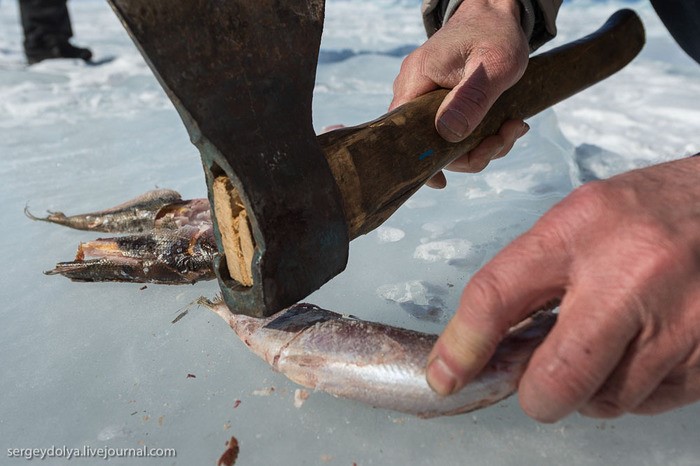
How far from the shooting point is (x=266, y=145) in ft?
3.67

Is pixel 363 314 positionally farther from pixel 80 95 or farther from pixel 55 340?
pixel 80 95

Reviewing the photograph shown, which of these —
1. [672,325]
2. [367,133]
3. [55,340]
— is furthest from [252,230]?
[55,340]

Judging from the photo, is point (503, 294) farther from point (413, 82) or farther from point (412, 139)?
point (413, 82)

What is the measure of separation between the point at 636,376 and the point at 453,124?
31.3 inches

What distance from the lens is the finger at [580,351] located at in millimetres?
953

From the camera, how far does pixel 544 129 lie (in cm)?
347

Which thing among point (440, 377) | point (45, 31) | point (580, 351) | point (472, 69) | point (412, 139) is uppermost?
point (472, 69)

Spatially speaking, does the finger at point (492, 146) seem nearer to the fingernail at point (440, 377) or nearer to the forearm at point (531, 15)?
the forearm at point (531, 15)

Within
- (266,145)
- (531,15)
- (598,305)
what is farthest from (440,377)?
(531,15)

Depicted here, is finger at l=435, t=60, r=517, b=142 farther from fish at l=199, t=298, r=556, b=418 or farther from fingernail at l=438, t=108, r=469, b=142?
fish at l=199, t=298, r=556, b=418

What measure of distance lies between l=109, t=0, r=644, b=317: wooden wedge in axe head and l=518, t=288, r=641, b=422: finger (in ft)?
1.67

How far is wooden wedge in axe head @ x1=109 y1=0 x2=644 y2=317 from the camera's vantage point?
1.01m

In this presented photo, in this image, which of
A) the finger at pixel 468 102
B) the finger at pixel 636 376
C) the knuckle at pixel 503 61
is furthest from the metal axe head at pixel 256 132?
the knuckle at pixel 503 61

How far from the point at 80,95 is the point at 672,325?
4.99 metres
